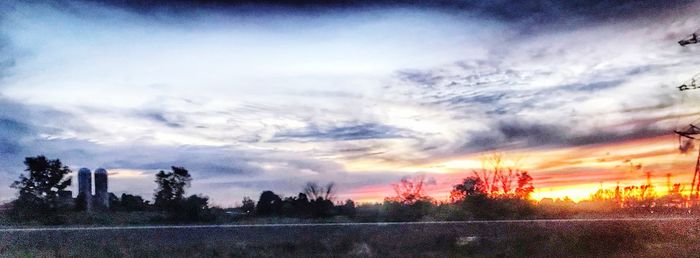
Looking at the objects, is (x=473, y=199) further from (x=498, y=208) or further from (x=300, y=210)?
(x=300, y=210)

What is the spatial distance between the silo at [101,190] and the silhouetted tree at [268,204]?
227 inches

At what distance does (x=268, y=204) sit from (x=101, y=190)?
6.43m

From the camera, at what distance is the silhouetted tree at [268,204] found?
24.3 meters

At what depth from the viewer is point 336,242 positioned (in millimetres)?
14922

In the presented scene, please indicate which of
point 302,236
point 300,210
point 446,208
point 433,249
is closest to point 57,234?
point 302,236

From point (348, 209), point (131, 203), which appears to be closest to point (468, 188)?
point (348, 209)

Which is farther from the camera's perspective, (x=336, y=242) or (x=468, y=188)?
(x=468, y=188)

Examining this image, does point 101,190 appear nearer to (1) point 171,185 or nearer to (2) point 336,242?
(1) point 171,185

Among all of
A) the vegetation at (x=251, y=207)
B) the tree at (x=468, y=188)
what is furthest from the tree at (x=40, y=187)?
the tree at (x=468, y=188)

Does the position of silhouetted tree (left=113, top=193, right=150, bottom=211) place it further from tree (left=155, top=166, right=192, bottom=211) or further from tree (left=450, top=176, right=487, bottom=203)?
tree (left=450, top=176, right=487, bottom=203)

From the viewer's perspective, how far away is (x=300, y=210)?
23703 mm

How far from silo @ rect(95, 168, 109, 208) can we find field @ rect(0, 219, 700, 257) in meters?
9.93

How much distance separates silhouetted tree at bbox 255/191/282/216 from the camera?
79.6 ft

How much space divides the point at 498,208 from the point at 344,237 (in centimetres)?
1225
